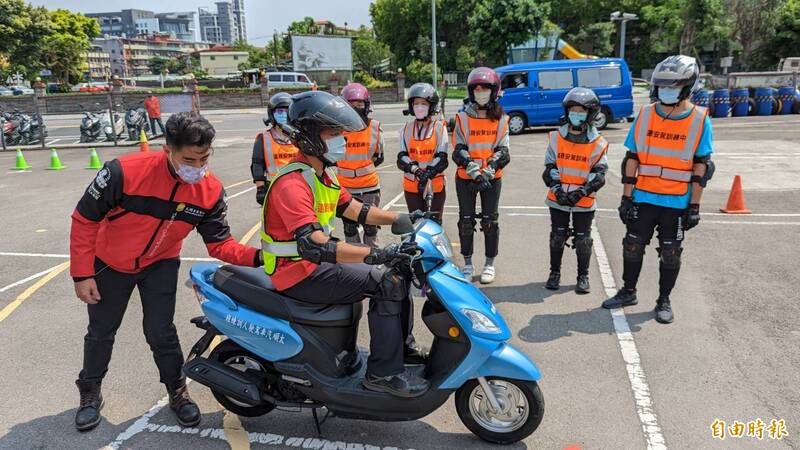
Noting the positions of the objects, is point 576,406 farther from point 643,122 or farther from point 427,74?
point 427,74

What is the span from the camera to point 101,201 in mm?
3129

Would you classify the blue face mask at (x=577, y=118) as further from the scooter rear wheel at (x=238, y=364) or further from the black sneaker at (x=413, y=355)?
the scooter rear wheel at (x=238, y=364)

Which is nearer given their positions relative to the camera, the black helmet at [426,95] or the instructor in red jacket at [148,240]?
the instructor in red jacket at [148,240]

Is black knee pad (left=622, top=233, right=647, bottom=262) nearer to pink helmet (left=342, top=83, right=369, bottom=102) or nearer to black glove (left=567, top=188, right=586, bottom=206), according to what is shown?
black glove (left=567, top=188, right=586, bottom=206)

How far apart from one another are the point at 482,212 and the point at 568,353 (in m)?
1.95

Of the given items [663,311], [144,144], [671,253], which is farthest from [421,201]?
[144,144]

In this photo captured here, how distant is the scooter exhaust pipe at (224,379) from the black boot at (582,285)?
11.7 ft

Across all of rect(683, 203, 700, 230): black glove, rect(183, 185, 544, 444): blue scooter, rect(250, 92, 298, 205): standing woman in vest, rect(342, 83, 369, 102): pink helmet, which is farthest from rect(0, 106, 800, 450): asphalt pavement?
rect(342, 83, 369, 102): pink helmet

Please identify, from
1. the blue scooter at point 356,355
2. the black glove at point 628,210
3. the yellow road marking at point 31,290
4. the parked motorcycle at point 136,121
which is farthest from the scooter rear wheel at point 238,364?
the parked motorcycle at point 136,121

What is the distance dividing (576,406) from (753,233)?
17.6 feet

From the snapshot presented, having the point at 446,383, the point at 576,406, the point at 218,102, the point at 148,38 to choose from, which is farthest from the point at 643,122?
the point at 148,38

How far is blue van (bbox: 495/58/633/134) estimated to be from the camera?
18.7 metres

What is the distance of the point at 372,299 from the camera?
3176mm

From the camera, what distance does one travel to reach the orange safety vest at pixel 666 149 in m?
4.72
